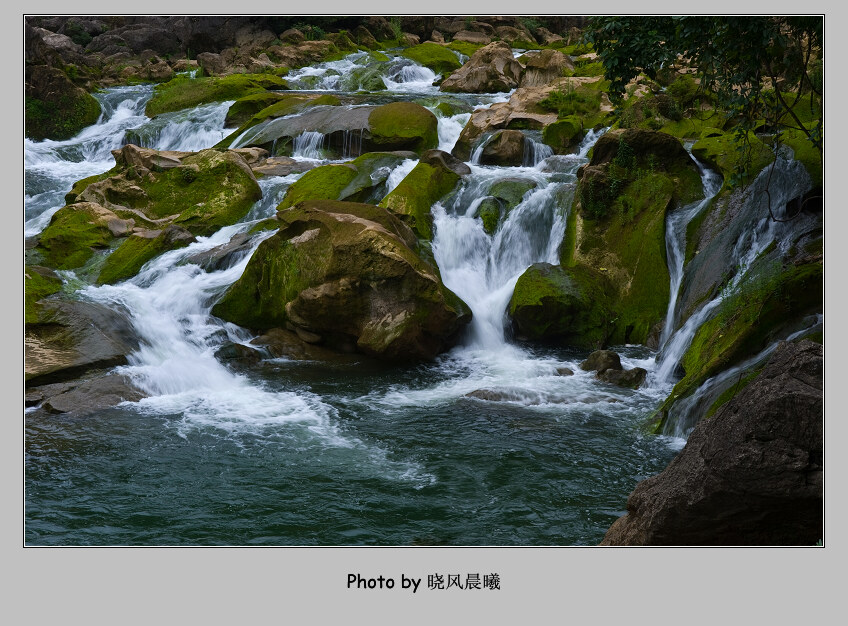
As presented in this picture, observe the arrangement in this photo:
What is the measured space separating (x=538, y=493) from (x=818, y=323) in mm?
3531

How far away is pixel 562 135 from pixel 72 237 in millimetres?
11041

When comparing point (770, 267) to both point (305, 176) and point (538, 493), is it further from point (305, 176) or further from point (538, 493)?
point (305, 176)

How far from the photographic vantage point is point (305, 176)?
55.2ft

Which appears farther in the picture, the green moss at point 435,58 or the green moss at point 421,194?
the green moss at point 435,58

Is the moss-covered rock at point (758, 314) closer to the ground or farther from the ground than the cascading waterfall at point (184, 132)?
closer to the ground

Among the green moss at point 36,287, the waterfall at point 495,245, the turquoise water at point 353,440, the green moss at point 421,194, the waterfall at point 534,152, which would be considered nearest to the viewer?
the turquoise water at point 353,440

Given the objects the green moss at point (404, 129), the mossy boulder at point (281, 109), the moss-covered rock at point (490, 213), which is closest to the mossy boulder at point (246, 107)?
the mossy boulder at point (281, 109)

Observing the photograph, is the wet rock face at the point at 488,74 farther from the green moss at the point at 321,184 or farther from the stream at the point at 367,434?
the stream at the point at 367,434

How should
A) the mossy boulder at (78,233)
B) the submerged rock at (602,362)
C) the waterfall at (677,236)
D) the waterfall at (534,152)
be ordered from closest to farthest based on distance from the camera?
the submerged rock at (602,362) → the waterfall at (677,236) → the mossy boulder at (78,233) → the waterfall at (534,152)

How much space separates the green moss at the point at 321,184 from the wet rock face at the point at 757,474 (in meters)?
11.7

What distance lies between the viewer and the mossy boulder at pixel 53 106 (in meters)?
23.4

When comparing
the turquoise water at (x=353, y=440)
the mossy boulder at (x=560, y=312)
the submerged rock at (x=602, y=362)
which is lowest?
the turquoise water at (x=353, y=440)

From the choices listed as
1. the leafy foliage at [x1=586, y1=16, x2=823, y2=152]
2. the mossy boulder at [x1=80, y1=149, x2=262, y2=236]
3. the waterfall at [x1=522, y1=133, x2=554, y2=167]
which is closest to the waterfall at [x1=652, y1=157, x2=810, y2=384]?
the leafy foliage at [x1=586, y1=16, x2=823, y2=152]

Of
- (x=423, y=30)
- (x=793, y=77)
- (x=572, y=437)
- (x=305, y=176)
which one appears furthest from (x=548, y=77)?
(x=572, y=437)
